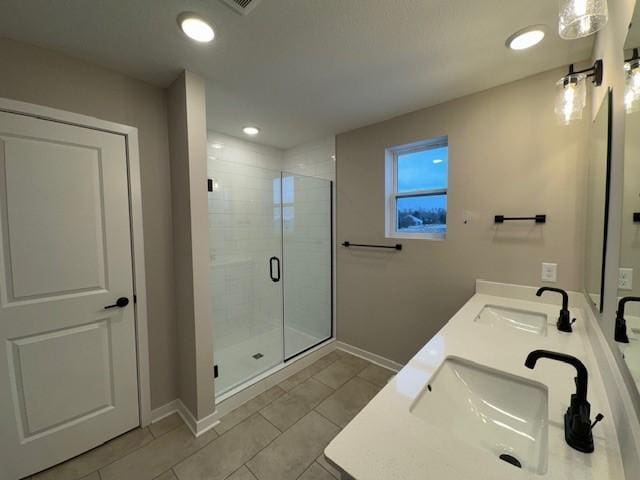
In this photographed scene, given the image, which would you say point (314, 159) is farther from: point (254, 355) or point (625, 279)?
point (625, 279)

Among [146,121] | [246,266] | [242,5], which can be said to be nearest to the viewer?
[242,5]

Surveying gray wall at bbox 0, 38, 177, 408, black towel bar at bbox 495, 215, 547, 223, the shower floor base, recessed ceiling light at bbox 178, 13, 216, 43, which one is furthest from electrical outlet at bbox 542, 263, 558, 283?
gray wall at bbox 0, 38, 177, 408

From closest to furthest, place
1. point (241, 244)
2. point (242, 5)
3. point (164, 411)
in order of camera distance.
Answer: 1. point (242, 5)
2. point (164, 411)
3. point (241, 244)

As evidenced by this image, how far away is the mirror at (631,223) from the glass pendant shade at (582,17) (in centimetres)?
8

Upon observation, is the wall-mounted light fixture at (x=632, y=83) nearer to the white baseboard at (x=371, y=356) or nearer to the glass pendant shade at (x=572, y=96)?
the glass pendant shade at (x=572, y=96)

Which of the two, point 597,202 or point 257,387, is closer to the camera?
point 597,202

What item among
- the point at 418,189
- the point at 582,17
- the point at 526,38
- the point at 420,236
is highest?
the point at 526,38

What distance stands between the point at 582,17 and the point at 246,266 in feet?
9.55

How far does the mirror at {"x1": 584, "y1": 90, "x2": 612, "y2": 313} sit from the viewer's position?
1.13 meters

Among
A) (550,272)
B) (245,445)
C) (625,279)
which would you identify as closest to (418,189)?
(550,272)

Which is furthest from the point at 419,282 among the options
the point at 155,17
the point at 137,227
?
the point at 155,17

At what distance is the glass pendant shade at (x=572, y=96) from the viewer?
1286mm

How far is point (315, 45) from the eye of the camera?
1471 millimetres

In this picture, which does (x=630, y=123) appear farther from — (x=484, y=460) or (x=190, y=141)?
(x=190, y=141)
